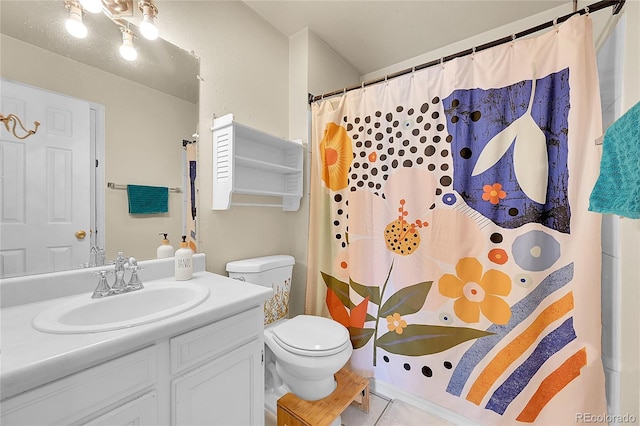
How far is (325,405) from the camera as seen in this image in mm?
1312

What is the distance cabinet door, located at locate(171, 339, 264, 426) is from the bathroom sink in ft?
0.77

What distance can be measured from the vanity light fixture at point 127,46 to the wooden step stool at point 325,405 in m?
1.87

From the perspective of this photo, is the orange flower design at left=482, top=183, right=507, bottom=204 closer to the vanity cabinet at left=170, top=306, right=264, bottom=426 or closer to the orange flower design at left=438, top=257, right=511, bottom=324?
the orange flower design at left=438, top=257, right=511, bottom=324

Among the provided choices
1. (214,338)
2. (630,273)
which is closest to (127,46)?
(214,338)

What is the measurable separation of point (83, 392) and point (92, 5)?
141 centimetres

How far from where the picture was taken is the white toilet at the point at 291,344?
4.06ft

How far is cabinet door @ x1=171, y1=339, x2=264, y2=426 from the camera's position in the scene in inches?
31.7

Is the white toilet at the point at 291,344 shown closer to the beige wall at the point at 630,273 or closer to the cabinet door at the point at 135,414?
the cabinet door at the point at 135,414

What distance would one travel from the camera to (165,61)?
1.29 m

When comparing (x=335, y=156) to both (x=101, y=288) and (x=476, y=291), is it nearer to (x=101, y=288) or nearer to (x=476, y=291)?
(x=476, y=291)

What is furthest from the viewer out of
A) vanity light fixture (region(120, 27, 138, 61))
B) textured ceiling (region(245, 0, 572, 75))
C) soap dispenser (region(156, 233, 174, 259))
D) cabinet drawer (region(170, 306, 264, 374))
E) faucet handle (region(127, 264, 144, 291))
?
textured ceiling (region(245, 0, 572, 75))

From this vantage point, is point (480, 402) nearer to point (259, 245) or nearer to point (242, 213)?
point (259, 245)

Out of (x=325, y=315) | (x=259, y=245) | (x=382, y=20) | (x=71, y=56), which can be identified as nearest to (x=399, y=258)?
(x=325, y=315)

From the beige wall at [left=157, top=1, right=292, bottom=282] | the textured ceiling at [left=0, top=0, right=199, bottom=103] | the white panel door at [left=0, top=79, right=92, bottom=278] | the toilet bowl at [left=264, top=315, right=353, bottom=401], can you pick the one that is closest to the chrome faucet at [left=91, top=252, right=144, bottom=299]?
the white panel door at [left=0, top=79, right=92, bottom=278]
